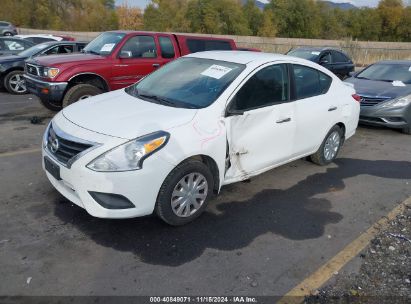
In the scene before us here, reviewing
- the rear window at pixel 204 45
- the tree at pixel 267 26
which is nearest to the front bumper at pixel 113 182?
the rear window at pixel 204 45

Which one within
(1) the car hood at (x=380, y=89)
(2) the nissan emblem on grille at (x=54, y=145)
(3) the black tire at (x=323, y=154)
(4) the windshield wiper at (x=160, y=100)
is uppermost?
(4) the windshield wiper at (x=160, y=100)

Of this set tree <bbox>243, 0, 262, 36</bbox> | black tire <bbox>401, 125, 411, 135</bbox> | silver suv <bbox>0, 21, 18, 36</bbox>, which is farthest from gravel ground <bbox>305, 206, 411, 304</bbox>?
tree <bbox>243, 0, 262, 36</bbox>

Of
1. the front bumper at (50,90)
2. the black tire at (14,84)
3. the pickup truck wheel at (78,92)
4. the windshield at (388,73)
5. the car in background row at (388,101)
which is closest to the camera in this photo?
the front bumper at (50,90)

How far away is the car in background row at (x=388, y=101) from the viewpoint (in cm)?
751

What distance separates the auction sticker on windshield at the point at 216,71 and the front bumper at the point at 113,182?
1354 millimetres

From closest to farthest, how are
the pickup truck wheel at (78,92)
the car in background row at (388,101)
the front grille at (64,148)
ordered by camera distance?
the front grille at (64,148) < the pickup truck wheel at (78,92) < the car in background row at (388,101)

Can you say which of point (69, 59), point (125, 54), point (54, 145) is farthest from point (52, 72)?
point (54, 145)

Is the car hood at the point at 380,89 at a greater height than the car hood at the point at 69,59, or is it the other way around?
the car hood at the point at 69,59

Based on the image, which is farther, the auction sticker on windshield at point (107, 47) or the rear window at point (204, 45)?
the rear window at point (204, 45)

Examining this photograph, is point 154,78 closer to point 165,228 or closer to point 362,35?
point 165,228

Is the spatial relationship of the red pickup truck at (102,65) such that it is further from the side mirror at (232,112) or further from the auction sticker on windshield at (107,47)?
the side mirror at (232,112)

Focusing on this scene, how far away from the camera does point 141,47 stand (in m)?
8.26

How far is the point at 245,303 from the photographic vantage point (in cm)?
283

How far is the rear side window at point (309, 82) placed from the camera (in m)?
4.82
